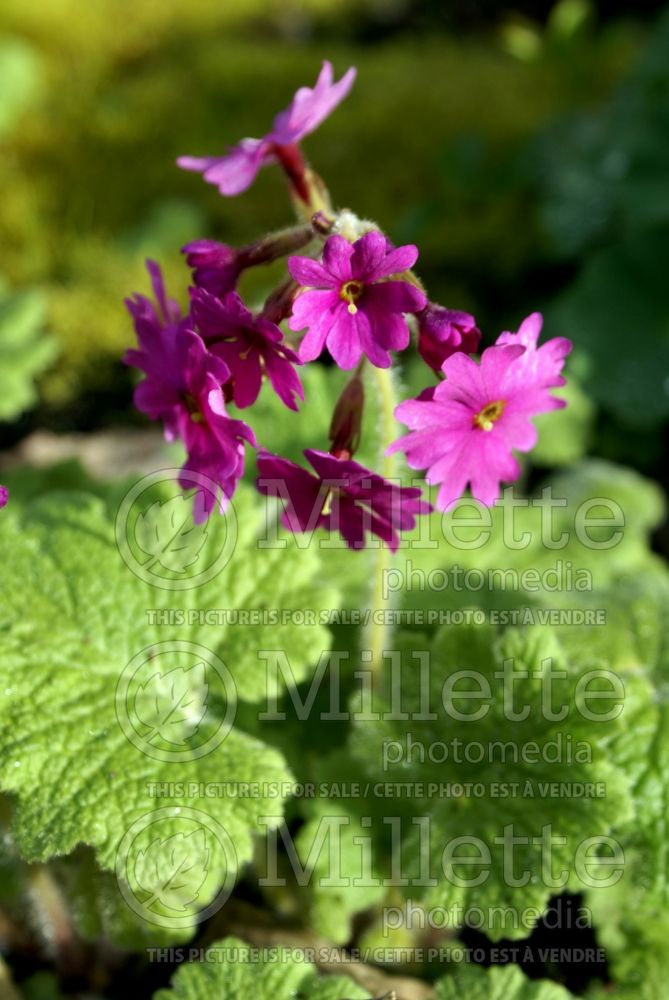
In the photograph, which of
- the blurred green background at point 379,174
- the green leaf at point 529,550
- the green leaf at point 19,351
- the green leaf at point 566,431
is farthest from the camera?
the blurred green background at point 379,174

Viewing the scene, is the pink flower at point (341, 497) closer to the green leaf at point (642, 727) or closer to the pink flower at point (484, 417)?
the pink flower at point (484, 417)

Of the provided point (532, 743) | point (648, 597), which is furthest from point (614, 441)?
point (532, 743)

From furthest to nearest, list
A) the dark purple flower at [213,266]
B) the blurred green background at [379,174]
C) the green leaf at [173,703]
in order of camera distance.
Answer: the blurred green background at [379,174] < the green leaf at [173,703] < the dark purple flower at [213,266]

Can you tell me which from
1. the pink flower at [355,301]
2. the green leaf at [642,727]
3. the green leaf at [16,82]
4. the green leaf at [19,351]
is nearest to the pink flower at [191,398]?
the pink flower at [355,301]

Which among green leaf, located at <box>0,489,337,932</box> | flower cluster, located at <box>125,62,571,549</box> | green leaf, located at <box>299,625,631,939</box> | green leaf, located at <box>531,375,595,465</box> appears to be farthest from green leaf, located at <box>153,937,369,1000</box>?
green leaf, located at <box>531,375,595,465</box>

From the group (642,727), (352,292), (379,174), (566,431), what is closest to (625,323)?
(566,431)

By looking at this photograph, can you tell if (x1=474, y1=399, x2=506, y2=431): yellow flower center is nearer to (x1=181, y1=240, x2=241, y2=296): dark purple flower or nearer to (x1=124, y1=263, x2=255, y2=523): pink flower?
(x1=124, y1=263, x2=255, y2=523): pink flower

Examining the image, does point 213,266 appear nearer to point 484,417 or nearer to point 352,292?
point 352,292
